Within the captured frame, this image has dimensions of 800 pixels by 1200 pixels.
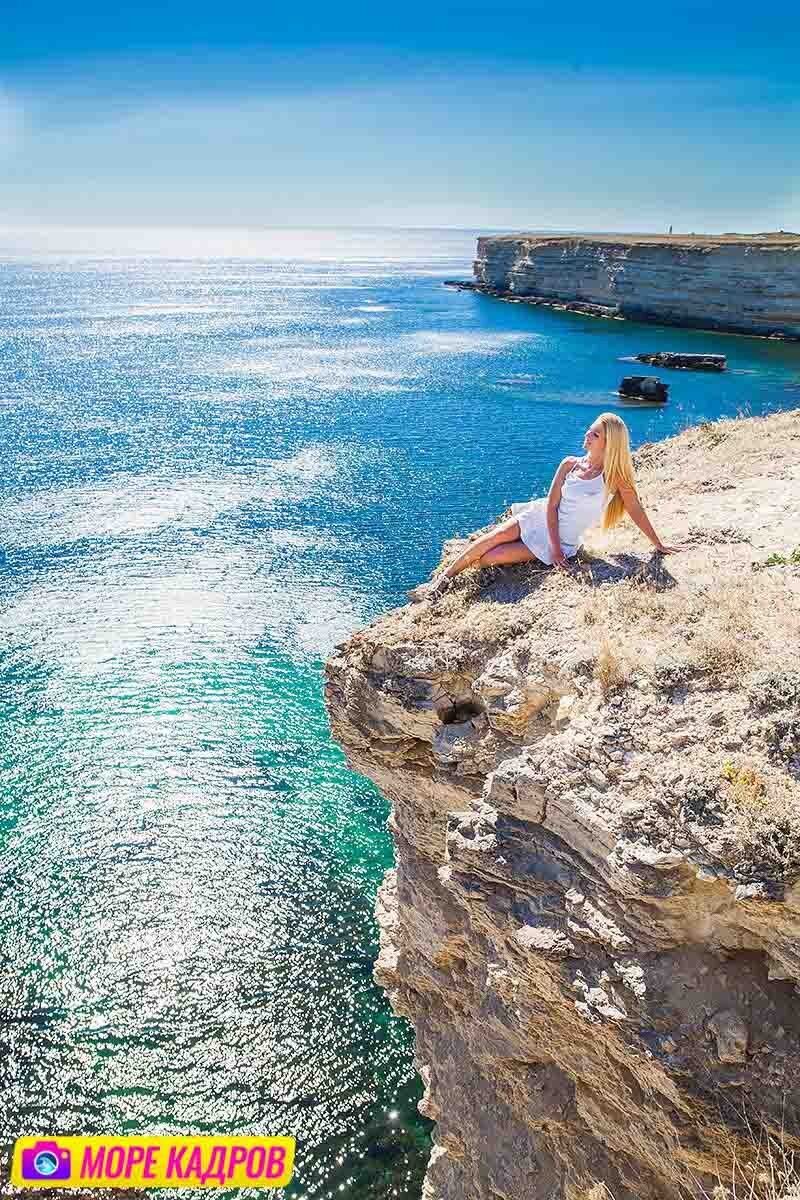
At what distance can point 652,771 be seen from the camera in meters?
8.09

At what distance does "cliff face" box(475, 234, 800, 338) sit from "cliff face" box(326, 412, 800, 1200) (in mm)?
101272

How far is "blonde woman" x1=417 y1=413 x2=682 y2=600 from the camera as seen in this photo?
11.1 m

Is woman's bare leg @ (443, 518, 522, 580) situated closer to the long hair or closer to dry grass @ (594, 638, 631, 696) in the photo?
the long hair

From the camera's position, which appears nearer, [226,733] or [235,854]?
[235,854]

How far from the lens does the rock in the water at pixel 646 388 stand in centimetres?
6712

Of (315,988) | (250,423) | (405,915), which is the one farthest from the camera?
(250,423)

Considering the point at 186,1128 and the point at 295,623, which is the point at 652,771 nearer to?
the point at 186,1128

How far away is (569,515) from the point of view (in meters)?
11.5

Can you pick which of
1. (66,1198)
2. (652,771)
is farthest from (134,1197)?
(652,771)

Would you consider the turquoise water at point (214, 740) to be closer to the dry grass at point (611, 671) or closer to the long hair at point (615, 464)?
the dry grass at point (611, 671)

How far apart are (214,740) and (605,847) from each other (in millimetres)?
20383

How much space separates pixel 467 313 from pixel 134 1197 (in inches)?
5010

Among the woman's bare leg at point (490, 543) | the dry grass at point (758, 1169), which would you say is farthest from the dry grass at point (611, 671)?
the dry grass at point (758, 1169)

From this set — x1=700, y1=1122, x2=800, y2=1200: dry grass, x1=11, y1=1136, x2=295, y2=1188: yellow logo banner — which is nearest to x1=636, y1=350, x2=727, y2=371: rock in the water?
x1=11, y1=1136, x2=295, y2=1188: yellow logo banner
